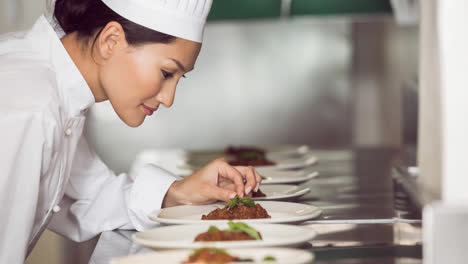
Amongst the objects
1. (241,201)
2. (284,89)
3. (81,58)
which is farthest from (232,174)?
(284,89)

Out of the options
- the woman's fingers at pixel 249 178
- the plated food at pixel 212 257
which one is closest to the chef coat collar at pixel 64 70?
the woman's fingers at pixel 249 178

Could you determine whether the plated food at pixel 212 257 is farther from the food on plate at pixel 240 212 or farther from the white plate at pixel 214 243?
the food on plate at pixel 240 212

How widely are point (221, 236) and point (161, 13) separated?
634 millimetres

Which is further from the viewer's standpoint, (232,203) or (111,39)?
(111,39)

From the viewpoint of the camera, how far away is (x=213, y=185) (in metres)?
1.58

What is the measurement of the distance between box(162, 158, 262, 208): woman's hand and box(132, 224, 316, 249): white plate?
0.86 feet

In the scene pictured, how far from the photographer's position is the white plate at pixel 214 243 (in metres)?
1.10

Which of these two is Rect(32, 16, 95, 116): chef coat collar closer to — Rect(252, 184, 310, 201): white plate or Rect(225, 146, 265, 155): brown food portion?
Rect(252, 184, 310, 201): white plate

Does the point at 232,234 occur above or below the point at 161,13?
below

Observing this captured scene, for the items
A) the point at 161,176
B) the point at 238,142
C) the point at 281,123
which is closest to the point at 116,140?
the point at 238,142

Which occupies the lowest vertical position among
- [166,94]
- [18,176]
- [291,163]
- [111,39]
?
[291,163]

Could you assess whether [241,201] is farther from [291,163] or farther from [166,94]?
[291,163]

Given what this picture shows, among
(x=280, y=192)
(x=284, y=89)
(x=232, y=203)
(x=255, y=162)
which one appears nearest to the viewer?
(x=232, y=203)

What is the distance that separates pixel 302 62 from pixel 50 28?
115 inches
